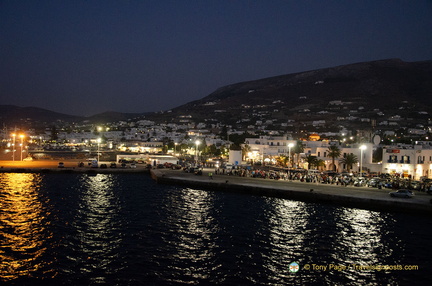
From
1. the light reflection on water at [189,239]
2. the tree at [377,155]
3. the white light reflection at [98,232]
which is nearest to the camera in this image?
the light reflection on water at [189,239]

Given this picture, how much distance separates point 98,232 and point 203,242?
20.0ft

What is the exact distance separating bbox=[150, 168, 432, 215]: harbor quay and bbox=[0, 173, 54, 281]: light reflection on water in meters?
14.7

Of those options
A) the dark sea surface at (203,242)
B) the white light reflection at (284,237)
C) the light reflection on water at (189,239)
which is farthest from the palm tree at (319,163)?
the light reflection on water at (189,239)

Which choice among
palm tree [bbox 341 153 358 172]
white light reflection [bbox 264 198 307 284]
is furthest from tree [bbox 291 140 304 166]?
white light reflection [bbox 264 198 307 284]

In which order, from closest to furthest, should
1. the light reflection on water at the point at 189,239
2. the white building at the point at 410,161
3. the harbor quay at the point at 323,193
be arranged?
the light reflection on water at the point at 189,239 < the harbor quay at the point at 323,193 < the white building at the point at 410,161

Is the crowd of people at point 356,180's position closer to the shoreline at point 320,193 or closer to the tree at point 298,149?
the shoreline at point 320,193

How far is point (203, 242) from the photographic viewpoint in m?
18.2

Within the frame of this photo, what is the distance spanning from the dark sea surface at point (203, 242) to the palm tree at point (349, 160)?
1858cm

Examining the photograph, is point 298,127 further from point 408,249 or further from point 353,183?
point 408,249

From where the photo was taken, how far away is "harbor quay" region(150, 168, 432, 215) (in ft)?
85.4

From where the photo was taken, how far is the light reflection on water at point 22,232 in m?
14.6

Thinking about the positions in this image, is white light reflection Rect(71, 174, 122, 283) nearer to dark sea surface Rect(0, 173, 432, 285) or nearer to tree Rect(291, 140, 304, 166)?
dark sea surface Rect(0, 173, 432, 285)

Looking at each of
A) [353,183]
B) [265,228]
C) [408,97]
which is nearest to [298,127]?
[408,97]

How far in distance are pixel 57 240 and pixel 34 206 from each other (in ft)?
32.7
